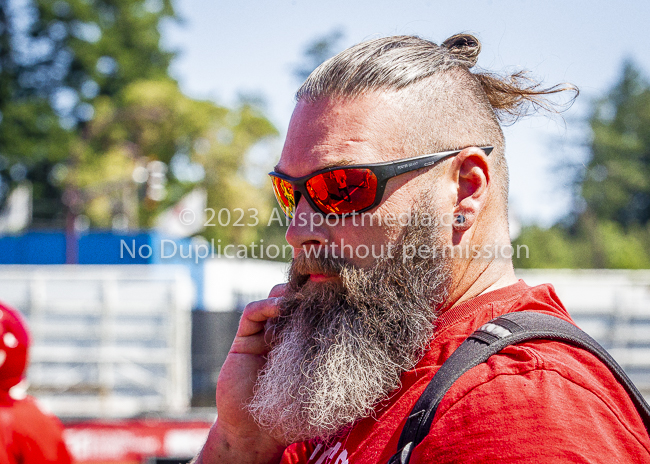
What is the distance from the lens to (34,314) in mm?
8664

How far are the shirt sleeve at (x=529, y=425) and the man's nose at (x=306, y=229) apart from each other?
26.6 inches

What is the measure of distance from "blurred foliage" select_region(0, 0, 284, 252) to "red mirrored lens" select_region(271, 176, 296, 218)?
25380 millimetres

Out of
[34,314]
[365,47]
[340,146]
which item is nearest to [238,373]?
[340,146]

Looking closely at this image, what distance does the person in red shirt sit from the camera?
3704mm

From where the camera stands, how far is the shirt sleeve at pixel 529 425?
1.15 metres

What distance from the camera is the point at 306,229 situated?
1854 millimetres

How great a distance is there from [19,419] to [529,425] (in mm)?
3607

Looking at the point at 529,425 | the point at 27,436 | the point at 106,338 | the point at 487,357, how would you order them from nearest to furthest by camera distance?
the point at 529,425 → the point at 487,357 → the point at 27,436 → the point at 106,338

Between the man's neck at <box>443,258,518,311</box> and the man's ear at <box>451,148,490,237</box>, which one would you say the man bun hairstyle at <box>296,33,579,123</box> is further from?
the man's neck at <box>443,258,518,311</box>

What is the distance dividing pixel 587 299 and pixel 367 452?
727cm

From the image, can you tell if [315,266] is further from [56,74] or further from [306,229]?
[56,74]

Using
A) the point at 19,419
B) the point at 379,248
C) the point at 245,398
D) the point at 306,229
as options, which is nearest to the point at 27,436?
the point at 19,419

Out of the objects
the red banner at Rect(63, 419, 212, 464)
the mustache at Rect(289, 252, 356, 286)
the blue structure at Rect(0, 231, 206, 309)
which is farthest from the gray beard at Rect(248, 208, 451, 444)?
the blue structure at Rect(0, 231, 206, 309)

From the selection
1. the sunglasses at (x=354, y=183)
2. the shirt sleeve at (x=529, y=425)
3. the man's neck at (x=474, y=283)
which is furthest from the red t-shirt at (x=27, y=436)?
the shirt sleeve at (x=529, y=425)
